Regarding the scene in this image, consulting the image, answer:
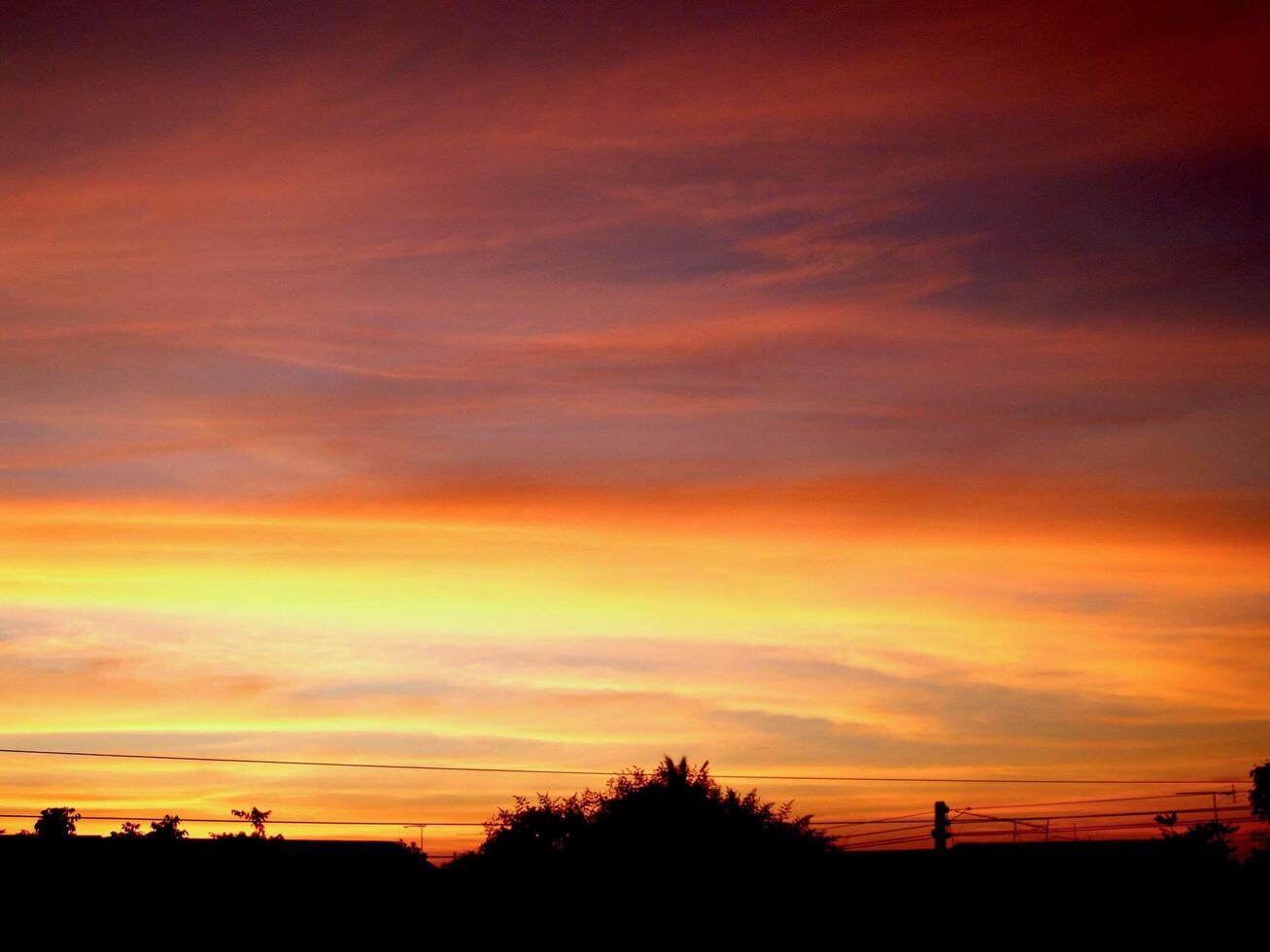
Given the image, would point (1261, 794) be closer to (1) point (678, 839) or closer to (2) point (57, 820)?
(1) point (678, 839)

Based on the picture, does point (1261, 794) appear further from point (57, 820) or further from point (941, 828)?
point (57, 820)

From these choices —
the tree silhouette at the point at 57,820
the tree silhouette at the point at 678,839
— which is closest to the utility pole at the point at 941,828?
the tree silhouette at the point at 678,839

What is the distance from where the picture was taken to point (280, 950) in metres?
46.0

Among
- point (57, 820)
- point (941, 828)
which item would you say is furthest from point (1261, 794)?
point (57, 820)

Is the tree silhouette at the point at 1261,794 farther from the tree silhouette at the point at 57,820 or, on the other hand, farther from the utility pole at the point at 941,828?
the tree silhouette at the point at 57,820

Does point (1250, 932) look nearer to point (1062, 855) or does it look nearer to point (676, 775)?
point (1062, 855)

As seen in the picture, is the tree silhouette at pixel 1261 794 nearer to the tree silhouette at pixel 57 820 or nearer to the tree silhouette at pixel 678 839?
the tree silhouette at pixel 678 839

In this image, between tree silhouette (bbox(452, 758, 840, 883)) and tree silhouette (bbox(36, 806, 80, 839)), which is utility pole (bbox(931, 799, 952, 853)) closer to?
tree silhouette (bbox(452, 758, 840, 883))

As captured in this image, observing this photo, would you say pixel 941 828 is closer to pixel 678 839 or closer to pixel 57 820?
pixel 678 839

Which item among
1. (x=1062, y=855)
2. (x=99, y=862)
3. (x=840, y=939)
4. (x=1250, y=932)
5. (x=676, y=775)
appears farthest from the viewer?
(x=676, y=775)

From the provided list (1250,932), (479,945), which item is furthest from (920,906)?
(479,945)

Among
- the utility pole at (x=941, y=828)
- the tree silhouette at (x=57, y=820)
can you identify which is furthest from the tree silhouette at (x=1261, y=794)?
the tree silhouette at (x=57, y=820)

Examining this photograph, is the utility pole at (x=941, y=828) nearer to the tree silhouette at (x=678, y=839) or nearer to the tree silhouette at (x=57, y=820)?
the tree silhouette at (x=678, y=839)

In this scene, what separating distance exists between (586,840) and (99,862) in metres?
20.1
